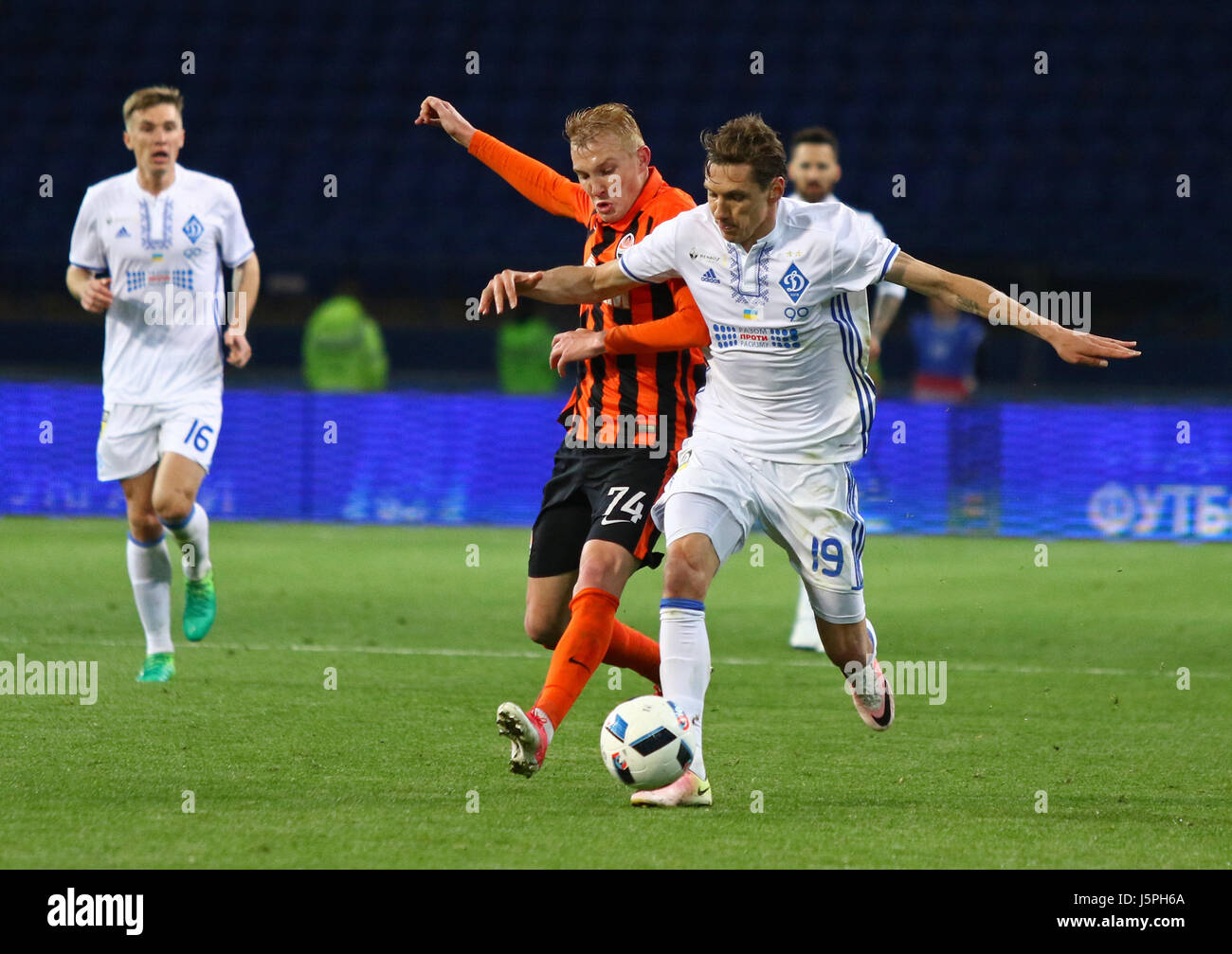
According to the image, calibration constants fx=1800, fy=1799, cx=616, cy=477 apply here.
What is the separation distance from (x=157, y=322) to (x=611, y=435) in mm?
2764

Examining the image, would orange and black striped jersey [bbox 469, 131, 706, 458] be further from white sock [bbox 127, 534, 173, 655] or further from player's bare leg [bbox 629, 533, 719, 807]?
white sock [bbox 127, 534, 173, 655]

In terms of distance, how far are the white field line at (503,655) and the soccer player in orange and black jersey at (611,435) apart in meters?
2.20

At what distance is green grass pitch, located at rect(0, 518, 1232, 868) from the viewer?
428 cm

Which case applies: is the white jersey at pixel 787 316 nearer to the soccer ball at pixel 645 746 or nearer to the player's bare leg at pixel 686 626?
the player's bare leg at pixel 686 626

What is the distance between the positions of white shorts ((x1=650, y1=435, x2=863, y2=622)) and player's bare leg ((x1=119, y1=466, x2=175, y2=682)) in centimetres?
280

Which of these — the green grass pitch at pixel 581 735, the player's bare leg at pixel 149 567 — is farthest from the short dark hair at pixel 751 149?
the player's bare leg at pixel 149 567

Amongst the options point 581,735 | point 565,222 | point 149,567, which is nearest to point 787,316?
point 581,735

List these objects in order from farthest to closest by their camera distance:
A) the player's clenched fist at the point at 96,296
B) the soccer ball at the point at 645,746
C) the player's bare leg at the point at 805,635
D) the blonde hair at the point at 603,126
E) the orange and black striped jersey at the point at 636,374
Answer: the player's bare leg at the point at 805,635 < the player's clenched fist at the point at 96,296 < the orange and black striped jersey at the point at 636,374 < the blonde hair at the point at 603,126 < the soccer ball at the point at 645,746

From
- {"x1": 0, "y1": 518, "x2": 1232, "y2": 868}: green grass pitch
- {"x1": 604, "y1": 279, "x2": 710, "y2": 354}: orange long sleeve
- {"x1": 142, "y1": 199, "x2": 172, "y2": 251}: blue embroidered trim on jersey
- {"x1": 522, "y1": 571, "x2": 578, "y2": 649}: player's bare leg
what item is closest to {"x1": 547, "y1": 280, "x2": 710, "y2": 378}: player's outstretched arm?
{"x1": 604, "y1": 279, "x2": 710, "y2": 354}: orange long sleeve

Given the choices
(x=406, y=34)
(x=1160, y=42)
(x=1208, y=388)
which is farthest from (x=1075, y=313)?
(x=406, y=34)

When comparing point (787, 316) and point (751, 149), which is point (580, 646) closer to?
point (787, 316)

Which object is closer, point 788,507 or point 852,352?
point 788,507

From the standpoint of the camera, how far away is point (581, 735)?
606 centimetres

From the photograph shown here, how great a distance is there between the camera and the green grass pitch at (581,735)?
14.0 ft
